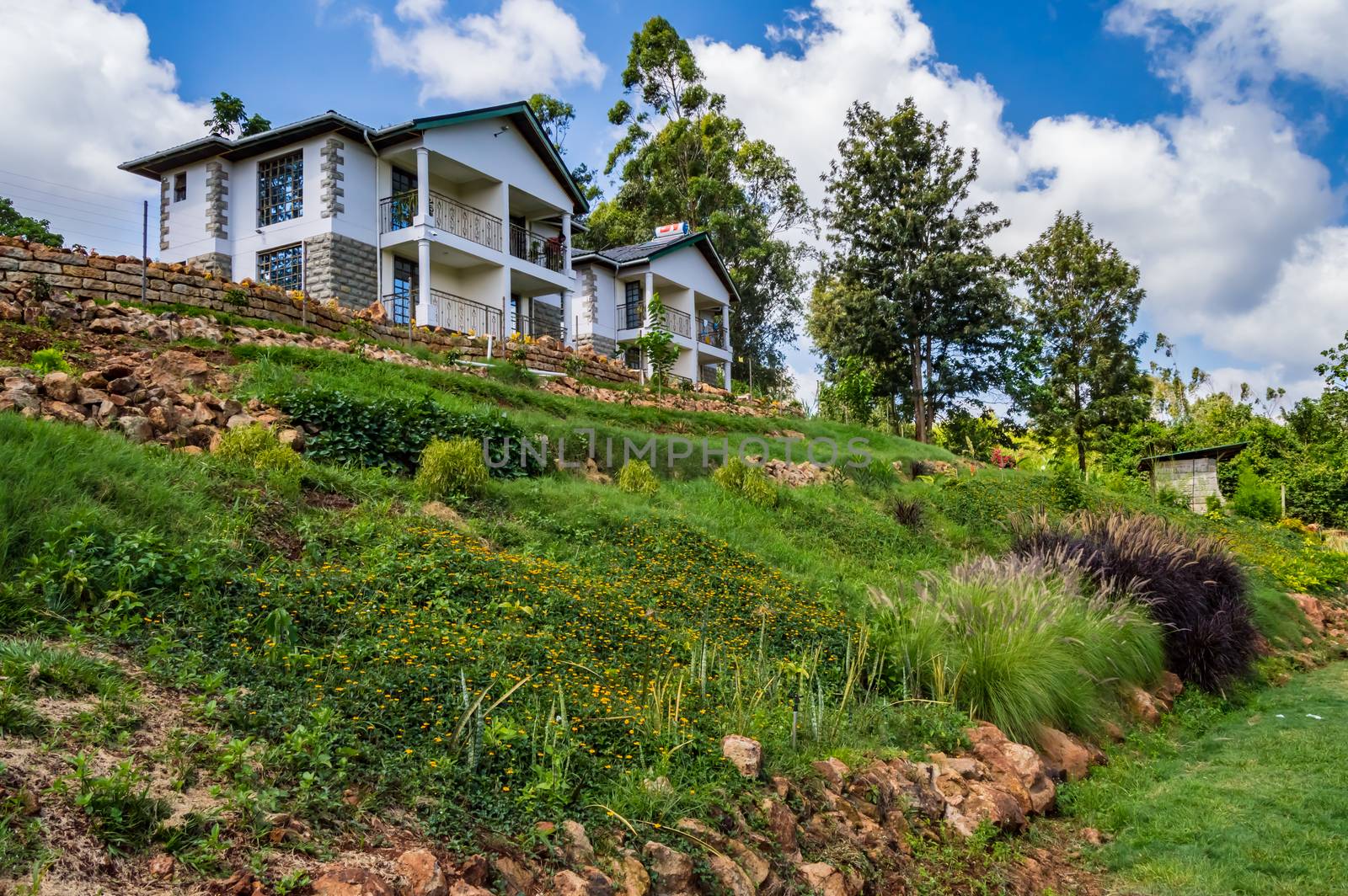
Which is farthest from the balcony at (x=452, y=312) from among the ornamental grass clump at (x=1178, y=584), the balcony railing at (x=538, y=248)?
the ornamental grass clump at (x=1178, y=584)

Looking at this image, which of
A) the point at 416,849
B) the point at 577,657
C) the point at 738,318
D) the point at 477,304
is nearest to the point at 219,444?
the point at 577,657

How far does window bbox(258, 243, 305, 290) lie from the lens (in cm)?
2286

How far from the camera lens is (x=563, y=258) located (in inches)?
1147

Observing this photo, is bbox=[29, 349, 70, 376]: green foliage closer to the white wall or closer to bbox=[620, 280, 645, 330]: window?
the white wall

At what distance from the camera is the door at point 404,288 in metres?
24.1

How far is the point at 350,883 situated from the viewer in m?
3.21

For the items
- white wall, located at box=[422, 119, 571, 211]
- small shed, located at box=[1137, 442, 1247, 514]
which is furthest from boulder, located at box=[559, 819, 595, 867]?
small shed, located at box=[1137, 442, 1247, 514]

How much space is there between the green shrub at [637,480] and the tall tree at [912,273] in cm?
1947

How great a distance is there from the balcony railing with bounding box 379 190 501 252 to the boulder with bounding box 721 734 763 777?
20819mm

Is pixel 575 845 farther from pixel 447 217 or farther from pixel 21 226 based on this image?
pixel 21 226

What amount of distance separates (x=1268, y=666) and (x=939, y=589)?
5.35 m

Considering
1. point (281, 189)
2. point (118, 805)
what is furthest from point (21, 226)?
point (118, 805)

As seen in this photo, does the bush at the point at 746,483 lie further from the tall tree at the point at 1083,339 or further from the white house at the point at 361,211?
the tall tree at the point at 1083,339

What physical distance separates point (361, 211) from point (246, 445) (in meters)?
16.6
